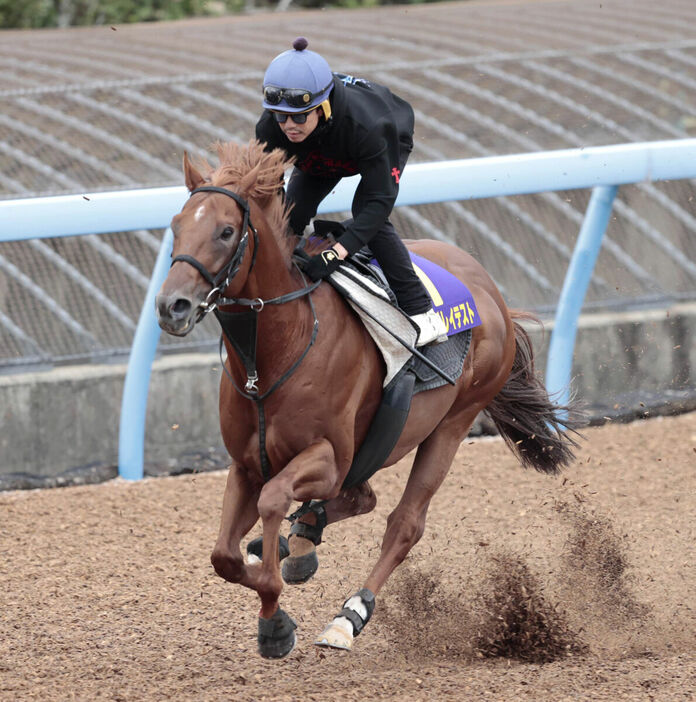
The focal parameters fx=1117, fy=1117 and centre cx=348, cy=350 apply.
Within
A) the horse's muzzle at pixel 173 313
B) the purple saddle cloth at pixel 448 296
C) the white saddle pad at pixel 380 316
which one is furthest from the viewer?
the purple saddle cloth at pixel 448 296

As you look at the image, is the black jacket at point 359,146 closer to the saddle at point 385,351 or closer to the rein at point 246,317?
the saddle at point 385,351

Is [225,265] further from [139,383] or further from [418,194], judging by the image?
[139,383]

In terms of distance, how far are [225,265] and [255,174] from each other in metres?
0.39

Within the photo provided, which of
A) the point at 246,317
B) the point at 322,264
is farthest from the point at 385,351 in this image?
the point at 246,317

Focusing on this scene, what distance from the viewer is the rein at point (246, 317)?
3.55 metres

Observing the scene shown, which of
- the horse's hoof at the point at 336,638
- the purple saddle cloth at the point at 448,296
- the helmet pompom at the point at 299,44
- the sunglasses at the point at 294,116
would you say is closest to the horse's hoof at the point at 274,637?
the horse's hoof at the point at 336,638

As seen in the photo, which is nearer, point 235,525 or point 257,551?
point 235,525

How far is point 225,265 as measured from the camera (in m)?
Result: 3.54

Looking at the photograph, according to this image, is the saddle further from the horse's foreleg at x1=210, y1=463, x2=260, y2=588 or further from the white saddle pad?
the horse's foreleg at x1=210, y1=463, x2=260, y2=588

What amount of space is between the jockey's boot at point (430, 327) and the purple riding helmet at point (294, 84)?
1.05 m

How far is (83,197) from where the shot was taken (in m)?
5.68

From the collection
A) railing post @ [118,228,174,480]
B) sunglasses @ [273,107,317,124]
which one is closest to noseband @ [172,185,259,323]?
sunglasses @ [273,107,317,124]

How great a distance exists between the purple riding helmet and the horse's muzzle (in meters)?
0.87

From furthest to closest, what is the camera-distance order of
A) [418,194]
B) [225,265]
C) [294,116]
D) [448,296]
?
[418,194] → [448,296] → [294,116] → [225,265]
